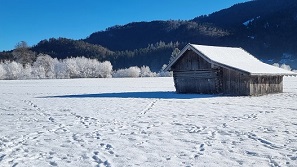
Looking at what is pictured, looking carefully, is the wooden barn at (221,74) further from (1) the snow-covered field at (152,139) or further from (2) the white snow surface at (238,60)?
(1) the snow-covered field at (152,139)

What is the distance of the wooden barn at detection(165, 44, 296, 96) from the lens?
90.6 ft

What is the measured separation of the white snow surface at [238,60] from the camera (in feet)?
91.6

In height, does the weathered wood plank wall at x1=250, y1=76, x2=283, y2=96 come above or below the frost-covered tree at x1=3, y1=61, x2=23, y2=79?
below

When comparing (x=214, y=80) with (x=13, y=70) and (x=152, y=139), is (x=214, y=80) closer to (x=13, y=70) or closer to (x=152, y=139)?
(x=152, y=139)

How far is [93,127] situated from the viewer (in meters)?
13.2

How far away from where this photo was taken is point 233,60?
31.5 m

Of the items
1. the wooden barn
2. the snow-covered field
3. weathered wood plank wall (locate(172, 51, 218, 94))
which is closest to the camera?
the snow-covered field

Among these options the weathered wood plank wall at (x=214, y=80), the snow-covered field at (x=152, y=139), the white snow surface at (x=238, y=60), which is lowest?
the snow-covered field at (x=152, y=139)

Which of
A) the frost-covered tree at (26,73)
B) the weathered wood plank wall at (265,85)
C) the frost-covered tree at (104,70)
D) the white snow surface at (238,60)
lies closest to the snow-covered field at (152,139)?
the weathered wood plank wall at (265,85)

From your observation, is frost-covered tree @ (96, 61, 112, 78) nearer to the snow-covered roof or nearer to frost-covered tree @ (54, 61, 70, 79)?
frost-covered tree @ (54, 61, 70, 79)

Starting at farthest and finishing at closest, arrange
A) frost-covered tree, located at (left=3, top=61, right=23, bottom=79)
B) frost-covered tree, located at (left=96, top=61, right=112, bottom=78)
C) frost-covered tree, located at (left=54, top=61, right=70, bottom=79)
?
1. frost-covered tree, located at (left=96, top=61, right=112, bottom=78)
2. frost-covered tree, located at (left=54, top=61, right=70, bottom=79)
3. frost-covered tree, located at (left=3, top=61, right=23, bottom=79)

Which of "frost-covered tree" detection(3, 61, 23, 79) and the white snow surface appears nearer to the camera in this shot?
the white snow surface

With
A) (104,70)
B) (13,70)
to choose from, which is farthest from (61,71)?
(13,70)

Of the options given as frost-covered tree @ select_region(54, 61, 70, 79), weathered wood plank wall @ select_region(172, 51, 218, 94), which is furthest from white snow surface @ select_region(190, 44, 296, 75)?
frost-covered tree @ select_region(54, 61, 70, 79)
